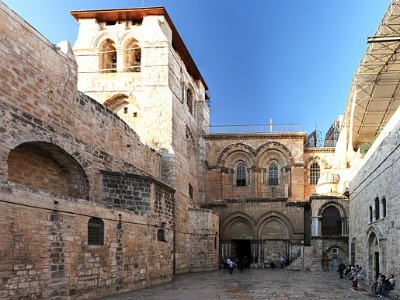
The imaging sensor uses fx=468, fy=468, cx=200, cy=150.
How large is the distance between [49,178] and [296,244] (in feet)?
66.1

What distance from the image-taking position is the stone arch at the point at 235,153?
3475 centimetres

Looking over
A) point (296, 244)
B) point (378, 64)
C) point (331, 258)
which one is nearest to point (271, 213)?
point (296, 244)

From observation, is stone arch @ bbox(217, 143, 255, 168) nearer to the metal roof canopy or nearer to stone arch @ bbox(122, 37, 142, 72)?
the metal roof canopy

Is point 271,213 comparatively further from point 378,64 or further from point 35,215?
point 35,215

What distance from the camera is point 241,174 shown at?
35156 mm

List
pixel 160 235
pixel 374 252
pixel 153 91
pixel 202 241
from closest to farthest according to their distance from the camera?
pixel 374 252, pixel 160 235, pixel 153 91, pixel 202 241

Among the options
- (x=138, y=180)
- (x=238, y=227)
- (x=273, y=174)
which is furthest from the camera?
(x=273, y=174)

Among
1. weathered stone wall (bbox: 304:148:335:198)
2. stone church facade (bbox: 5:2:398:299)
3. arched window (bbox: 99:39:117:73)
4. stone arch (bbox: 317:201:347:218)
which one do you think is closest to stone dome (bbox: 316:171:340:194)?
stone church facade (bbox: 5:2:398:299)

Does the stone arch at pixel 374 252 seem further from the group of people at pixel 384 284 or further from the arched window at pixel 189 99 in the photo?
the arched window at pixel 189 99

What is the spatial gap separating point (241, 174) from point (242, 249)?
18.2 feet

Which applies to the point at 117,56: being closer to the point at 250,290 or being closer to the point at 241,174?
the point at 241,174

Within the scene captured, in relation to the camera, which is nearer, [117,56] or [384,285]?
[384,285]

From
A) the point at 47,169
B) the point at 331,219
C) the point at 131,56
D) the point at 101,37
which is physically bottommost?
the point at 331,219

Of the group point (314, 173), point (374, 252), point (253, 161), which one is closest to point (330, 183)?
point (314, 173)
